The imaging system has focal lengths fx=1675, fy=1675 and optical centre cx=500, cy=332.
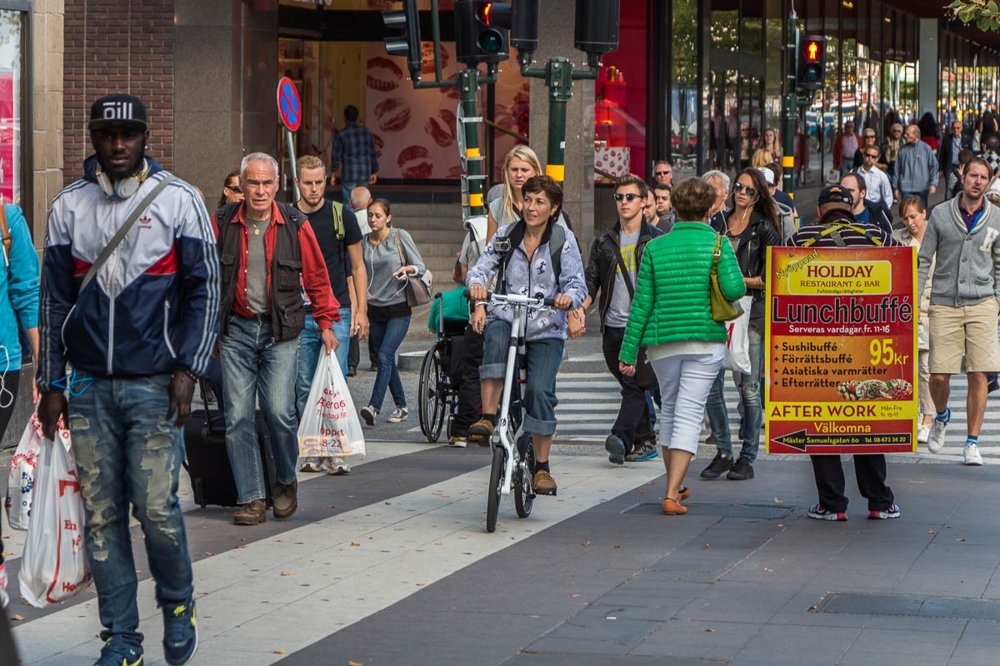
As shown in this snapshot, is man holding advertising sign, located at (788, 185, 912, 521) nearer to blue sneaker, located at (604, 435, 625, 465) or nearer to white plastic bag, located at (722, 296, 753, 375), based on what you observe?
white plastic bag, located at (722, 296, 753, 375)

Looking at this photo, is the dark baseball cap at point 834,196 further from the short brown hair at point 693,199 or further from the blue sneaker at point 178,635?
the blue sneaker at point 178,635

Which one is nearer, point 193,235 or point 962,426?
point 193,235

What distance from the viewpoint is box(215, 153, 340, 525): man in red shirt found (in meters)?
8.66

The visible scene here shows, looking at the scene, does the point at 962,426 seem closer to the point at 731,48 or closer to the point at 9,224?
the point at 9,224

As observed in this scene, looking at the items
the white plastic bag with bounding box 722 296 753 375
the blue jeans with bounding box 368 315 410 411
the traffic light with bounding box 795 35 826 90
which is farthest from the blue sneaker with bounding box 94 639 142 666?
the traffic light with bounding box 795 35 826 90

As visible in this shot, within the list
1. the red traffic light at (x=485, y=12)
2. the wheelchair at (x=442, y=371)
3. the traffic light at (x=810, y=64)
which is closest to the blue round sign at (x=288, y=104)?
the red traffic light at (x=485, y=12)

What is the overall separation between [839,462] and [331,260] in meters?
3.36

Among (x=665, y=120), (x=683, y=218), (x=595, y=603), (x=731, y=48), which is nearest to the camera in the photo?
(x=595, y=603)

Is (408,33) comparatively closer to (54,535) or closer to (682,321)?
(682,321)

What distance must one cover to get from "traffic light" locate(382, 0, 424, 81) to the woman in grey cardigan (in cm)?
239

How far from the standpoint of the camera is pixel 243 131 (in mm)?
22938

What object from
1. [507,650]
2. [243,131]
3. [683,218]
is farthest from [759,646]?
[243,131]

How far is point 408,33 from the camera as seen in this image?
601 inches

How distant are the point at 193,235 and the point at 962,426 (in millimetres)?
8578
